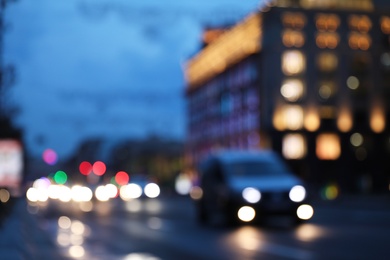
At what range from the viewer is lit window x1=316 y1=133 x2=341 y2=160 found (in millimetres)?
91188

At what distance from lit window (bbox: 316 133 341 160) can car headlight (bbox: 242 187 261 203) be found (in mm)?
68363

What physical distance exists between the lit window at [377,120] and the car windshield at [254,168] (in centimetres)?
6933

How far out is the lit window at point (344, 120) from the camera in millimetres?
91706

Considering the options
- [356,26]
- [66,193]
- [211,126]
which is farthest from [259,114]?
[66,193]

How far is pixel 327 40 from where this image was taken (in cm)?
9112

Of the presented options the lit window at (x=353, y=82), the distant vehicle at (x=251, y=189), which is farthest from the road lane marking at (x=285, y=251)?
the lit window at (x=353, y=82)

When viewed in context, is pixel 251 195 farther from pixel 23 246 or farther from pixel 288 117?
pixel 288 117

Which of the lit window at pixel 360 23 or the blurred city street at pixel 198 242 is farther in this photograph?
the lit window at pixel 360 23

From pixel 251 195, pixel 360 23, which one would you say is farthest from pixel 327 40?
pixel 251 195

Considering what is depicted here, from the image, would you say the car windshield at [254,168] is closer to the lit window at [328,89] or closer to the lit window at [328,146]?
the lit window at [328,146]

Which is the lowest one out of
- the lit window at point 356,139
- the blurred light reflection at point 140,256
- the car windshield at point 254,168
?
the blurred light reflection at point 140,256

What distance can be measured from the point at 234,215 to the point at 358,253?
31.8 ft

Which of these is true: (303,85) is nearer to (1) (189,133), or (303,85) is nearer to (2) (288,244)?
(1) (189,133)

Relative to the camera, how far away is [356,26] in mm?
90562
